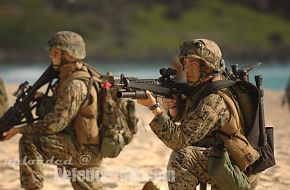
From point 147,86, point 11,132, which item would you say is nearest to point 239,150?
point 147,86

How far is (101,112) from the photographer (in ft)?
19.9

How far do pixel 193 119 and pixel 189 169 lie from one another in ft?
1.66

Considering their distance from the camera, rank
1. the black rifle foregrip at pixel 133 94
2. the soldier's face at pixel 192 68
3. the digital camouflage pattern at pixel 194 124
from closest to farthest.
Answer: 1. the digital camouflage pattern at pixel 194 124
2. the black rifle foregrip at pixel 133 94
3. the soldier's face at pixel 192 68

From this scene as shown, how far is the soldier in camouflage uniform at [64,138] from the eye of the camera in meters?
5.84

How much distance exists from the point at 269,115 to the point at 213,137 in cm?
1082

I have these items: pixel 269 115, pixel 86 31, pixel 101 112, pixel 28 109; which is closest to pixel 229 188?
pixel 101 112

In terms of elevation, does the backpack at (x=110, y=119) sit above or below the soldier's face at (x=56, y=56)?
below

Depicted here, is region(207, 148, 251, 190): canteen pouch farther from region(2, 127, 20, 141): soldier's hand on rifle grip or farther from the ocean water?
the ocean water

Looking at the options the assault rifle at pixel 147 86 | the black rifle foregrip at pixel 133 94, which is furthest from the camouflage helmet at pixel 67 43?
the black rifle foregrip at pixel 133 94

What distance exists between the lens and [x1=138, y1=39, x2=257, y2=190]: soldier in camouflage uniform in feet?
14.9

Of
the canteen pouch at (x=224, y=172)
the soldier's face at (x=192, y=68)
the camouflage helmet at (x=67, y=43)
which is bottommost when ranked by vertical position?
the canteen pouch at (x=224, y=172)

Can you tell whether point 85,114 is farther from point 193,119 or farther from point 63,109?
point 193,119

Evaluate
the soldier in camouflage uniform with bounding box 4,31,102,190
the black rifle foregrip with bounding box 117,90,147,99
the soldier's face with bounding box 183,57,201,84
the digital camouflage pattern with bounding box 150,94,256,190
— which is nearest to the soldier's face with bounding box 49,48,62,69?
the soldier in camouflage uniform with bounding box 4,31,102,190

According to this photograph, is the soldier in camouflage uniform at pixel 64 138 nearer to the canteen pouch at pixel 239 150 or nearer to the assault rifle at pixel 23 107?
the assault rifle at pixel 23 107
